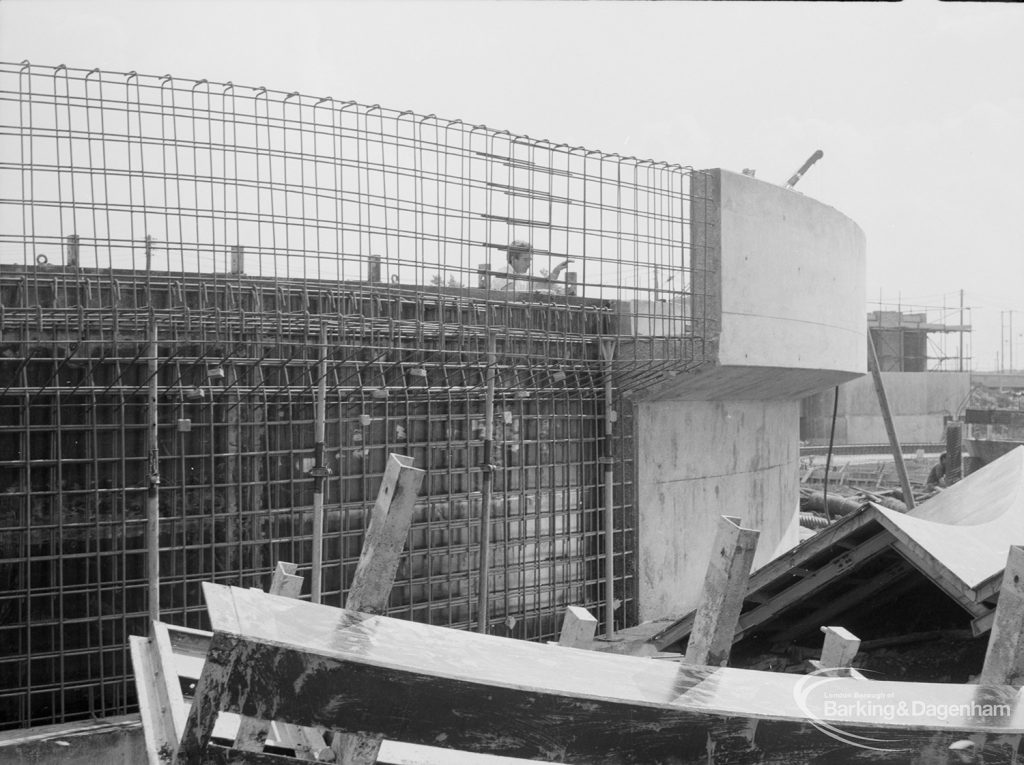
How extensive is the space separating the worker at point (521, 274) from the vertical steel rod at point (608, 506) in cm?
98

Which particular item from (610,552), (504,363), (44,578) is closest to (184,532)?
(44,578)

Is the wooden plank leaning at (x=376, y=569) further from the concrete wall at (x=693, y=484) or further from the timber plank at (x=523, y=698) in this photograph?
the concrete wall at (x=693, y=484)

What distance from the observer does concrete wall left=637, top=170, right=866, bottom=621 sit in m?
9.07

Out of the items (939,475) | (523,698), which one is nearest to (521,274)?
(523,698)

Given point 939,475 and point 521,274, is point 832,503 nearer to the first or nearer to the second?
point 939,475

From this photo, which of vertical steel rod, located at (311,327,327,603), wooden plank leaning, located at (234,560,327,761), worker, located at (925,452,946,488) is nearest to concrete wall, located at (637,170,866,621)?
vertical steel rod, located at (311,327,327,603)

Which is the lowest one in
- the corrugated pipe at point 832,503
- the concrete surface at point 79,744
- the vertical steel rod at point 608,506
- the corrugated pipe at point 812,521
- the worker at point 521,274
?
the corrugated pipe at point 812,521

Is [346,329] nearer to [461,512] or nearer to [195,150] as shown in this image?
[195,150]

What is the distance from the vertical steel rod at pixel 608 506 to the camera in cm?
884

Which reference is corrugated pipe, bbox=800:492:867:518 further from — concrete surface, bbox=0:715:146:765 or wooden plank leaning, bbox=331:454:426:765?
wooden plank leaning, bbox=331:454:426:765

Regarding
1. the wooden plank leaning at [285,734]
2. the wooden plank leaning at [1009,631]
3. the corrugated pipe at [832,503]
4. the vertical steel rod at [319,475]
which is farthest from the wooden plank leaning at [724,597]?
the corrugated pipe at [832,503]

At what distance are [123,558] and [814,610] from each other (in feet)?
14.4

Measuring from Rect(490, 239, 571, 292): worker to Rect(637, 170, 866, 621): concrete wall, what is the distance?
5.12ft

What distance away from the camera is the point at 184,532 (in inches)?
257
